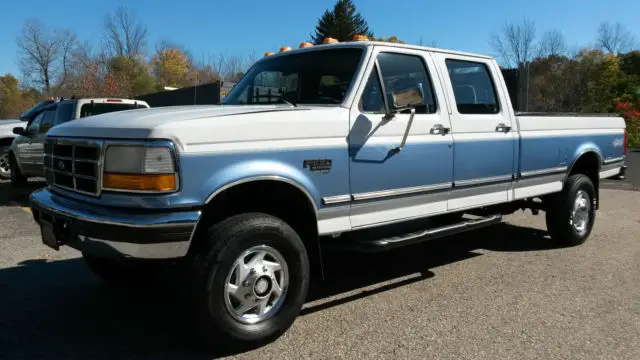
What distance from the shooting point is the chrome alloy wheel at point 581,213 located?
6299 millimetres

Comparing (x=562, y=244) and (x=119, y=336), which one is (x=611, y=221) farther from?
(x=119, y=336)

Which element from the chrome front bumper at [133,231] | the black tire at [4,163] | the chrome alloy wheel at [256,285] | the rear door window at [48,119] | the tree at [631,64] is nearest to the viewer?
the chrome front bumper at [133,231]

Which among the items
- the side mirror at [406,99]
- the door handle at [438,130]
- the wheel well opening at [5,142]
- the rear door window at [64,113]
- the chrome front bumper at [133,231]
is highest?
the rear door window at [64,113]

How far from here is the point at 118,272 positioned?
457cm

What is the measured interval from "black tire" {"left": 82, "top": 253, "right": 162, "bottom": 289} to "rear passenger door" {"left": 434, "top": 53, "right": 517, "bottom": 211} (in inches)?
110

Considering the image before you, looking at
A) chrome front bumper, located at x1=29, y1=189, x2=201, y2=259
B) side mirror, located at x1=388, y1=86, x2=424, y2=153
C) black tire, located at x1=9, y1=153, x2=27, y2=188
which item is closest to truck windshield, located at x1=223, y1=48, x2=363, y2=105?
side mirror, located at x1=388, y1=86, x2=424, y2=153

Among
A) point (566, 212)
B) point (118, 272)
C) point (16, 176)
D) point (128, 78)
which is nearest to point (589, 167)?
point (566, 212)

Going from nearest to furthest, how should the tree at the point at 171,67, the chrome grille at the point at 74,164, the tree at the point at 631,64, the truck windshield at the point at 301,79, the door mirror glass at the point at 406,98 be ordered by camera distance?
the chrome grille at the point at 74,164 → the door mirror glass at the point at 406,98 → the truck windshield at the point at 301,79 → the tree at the point at 631,64 → the tree at the point at 171,67

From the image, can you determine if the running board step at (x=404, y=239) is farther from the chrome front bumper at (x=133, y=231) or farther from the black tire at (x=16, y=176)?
the black tire at (x=16, y=176)

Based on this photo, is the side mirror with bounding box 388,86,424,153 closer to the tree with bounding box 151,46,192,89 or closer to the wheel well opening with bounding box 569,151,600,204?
the wheel well opening with bounding box 569,151,600,204

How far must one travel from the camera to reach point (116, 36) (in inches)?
2180

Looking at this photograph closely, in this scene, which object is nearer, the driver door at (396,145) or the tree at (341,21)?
the driver door at (396,145)

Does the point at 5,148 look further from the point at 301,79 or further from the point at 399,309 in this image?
the point at 399,309

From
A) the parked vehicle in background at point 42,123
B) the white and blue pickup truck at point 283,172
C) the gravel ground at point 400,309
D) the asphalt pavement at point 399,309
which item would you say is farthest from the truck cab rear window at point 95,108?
the white and blue pickup truck at point 283,172
